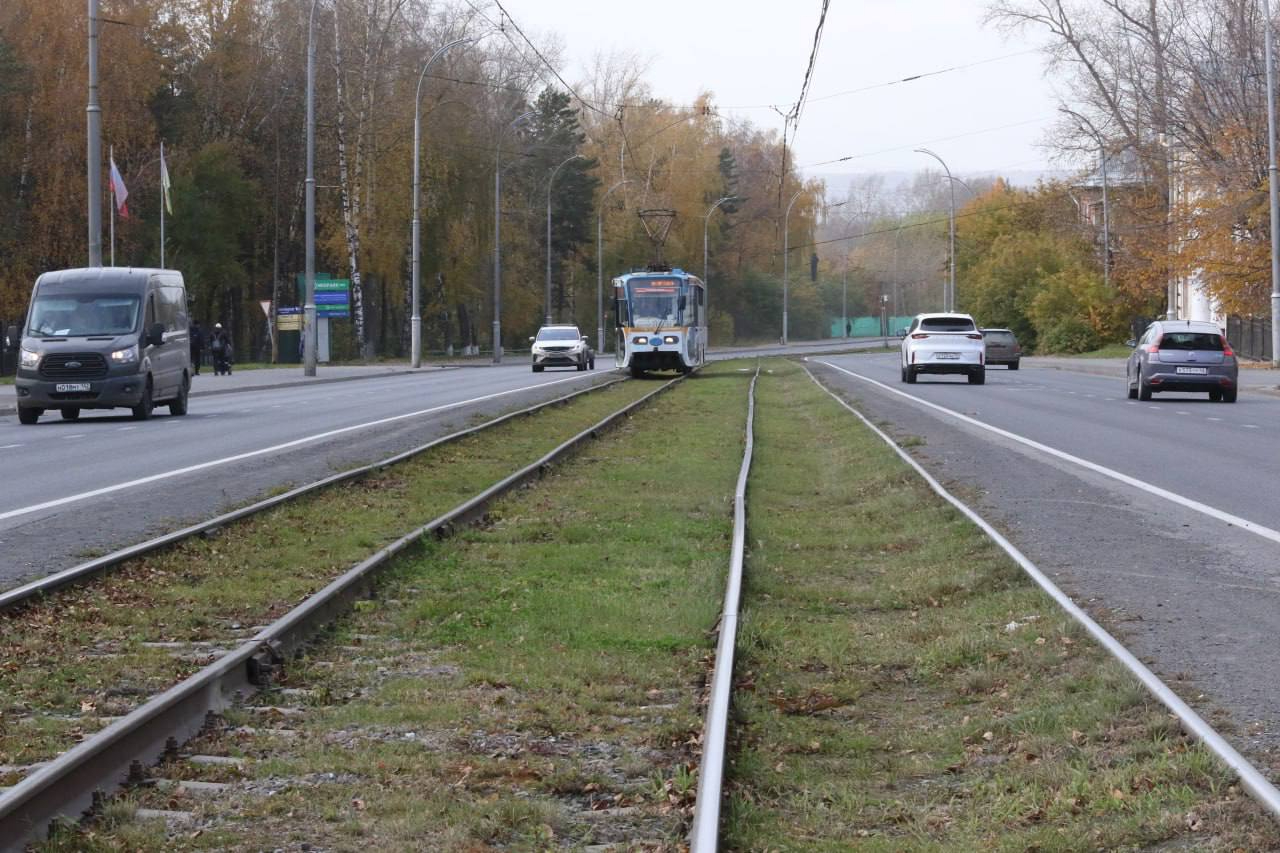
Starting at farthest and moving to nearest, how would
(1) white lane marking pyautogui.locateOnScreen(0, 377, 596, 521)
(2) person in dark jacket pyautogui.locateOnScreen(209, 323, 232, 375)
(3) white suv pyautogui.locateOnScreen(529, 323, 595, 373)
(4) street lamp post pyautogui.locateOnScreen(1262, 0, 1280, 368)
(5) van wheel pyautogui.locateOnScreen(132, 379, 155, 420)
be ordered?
(3) white suv pyautogui.locateOnScreen(529, 323, 595, 373)
(2) person in dark jacket pyautogui.locateOnScreen(209, 323, 232, 375)
(4) street lamp post pyautogui.locateOnScreen(1262, 0, 1280, 368)
(5) van wheel pyautogui.locateOnScreen(132, 379, 155, 420)
(1) white lane marking pyautogui.locateOnScreen(0, 377, 596, 521)

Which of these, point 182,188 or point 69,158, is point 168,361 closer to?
point 69,158

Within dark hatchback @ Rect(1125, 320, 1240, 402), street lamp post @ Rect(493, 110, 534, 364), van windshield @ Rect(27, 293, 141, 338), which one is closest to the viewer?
van windshield @ Rect(27, 293, 141, 338)

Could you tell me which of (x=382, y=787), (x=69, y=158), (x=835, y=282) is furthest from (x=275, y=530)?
(x=835, y=282)

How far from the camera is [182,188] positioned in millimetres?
68875

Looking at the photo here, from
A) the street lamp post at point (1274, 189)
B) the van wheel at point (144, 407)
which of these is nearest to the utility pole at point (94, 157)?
the van wheel at point (144, 407)

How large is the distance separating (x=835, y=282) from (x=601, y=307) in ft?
202

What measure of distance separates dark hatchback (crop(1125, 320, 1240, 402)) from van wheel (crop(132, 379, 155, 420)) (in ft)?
61.4

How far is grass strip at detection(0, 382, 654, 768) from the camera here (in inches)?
282

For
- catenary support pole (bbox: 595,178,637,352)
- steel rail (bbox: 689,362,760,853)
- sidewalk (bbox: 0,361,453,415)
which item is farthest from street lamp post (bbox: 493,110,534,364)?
steel rail (bbox: 689,362,760,853)

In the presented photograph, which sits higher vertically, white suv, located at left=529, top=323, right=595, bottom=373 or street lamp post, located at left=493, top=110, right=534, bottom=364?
street lamp post, located at left=493, top=110, right=534, bottom=364

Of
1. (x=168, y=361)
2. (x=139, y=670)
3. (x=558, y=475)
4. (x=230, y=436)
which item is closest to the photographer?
(x=139, y=670)

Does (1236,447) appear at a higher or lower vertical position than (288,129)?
lower

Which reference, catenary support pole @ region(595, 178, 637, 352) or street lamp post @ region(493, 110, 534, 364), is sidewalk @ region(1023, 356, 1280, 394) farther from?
catenary support pole @ region(595, 178, 637, 352)

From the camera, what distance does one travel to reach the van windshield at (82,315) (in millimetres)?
28500
